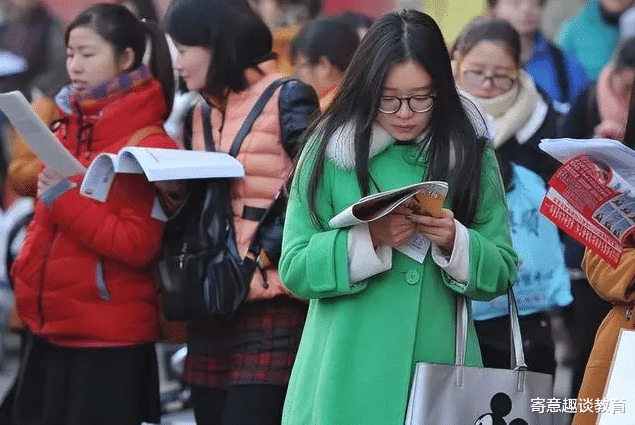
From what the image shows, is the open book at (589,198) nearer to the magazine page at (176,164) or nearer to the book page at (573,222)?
the book page at (573,222)

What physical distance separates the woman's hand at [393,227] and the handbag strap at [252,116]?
129 centimetres

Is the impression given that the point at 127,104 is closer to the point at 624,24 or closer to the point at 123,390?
the point at 123,390

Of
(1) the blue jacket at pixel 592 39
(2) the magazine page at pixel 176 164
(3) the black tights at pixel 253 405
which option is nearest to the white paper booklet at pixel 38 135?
(2) the magazine page at pixel 176 164

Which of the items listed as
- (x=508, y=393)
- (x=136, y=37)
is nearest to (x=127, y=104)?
(x=136, y=37)

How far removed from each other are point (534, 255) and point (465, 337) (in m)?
1.43

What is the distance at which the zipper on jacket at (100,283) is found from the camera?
5887mm

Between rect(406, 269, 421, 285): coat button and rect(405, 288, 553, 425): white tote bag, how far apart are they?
27cm

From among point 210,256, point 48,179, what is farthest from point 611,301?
point 48,179

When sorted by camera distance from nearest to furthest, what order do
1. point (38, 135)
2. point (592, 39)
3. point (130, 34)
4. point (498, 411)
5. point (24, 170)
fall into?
point (498, 411)
point (38, 135)
point (130, 34)
point (24, 170)
point (592, 39)

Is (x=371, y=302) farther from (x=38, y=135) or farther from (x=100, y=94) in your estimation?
(x=100, y=94)

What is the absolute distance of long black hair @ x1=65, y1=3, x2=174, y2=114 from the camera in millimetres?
6062

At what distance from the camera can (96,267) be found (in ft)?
19.3

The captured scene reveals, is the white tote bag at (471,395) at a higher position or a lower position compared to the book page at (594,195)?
lower

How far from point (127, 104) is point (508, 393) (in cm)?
212
